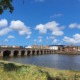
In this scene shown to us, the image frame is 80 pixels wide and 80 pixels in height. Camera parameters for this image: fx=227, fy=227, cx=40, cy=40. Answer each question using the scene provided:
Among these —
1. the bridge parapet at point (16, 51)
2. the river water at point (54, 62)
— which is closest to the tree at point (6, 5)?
the river water at point (54, 62)

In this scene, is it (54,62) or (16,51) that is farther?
(16,51)

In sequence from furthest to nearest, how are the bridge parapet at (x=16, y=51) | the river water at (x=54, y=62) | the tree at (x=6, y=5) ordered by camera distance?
the bridge parapet at (x=16, y=51) → the river water at (x=54, y=62) → the tree at (x=6, y=5)

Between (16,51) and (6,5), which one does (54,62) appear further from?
(16,51)

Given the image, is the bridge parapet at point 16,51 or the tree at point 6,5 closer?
the tree at point 6,5

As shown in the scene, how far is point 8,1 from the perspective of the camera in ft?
59.6

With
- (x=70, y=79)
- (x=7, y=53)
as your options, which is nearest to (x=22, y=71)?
(x=70, y=79)

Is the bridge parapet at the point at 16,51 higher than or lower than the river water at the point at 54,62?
higher

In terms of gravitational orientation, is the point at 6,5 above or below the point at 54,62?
above

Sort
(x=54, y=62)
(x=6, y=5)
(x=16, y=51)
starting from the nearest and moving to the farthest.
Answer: (x=6, y=5)
(x=54, y=62)
(x=16, y=51)

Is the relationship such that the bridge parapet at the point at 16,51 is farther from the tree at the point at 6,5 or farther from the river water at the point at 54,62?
the tree at the point at 6,5

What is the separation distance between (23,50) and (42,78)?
146 m

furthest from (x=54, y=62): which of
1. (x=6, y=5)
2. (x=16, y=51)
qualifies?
(x=16, y=51)

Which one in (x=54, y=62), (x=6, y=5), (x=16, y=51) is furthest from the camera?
(x=16, y=51)

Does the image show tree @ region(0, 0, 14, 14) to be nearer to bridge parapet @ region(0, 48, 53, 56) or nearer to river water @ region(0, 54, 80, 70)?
river water @ region(0, 54, 80, 70)
